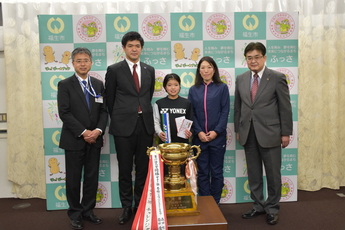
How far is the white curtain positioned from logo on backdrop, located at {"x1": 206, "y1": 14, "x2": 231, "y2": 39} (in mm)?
451

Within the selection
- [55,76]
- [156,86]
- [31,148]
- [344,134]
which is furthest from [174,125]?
[344,134]

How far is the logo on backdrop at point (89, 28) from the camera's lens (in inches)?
117

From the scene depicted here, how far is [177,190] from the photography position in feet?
6.36

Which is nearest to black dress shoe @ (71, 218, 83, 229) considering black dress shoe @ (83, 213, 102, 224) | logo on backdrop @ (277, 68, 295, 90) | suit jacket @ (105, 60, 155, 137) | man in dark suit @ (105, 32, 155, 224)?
black dress shoe @ (83, 213, 102, 224)

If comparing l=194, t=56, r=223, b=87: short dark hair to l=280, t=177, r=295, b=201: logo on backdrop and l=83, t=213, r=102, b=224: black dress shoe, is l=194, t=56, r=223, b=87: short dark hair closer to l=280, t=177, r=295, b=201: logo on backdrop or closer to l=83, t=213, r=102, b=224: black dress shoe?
l=280, t=177, r=295, b=201: logo on backdrop

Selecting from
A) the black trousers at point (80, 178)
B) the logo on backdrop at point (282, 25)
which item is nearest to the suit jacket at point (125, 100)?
the black trousers at point (80, 178)

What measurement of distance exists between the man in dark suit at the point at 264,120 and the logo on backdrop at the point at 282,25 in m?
0.51

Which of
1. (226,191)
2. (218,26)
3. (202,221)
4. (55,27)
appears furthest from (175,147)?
(55,27)

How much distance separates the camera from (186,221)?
179 centimetres

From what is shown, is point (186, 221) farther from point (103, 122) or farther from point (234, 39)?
point (234, 39)

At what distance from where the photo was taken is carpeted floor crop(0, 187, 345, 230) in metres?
2.61

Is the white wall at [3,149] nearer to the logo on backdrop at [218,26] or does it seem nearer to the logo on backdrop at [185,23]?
the logo on backdrop at [185,23]

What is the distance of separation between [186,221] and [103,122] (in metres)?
1.26

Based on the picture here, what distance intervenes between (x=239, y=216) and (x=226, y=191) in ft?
1.23
